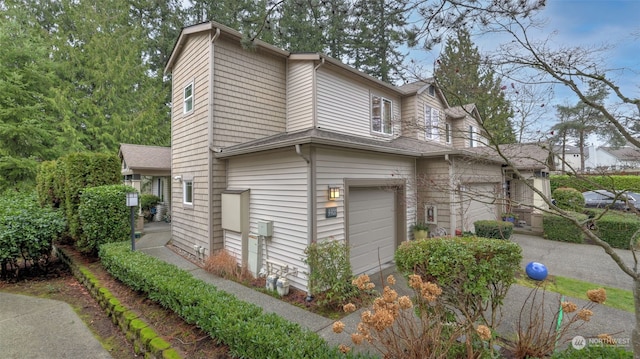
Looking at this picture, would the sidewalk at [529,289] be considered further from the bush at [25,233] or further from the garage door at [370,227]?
the bush at [25,233]

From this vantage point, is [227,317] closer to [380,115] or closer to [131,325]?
[131,325]

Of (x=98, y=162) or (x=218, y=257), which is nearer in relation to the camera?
(x=218, y=257)

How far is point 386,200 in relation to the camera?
24.0 feet

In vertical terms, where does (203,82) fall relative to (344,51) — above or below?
below

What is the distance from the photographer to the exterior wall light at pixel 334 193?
544 centimetres

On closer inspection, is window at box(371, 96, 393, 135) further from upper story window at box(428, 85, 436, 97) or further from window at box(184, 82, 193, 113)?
window at box(184, 82, 193, 113)

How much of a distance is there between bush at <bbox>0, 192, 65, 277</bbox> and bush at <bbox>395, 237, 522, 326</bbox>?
8.64 m

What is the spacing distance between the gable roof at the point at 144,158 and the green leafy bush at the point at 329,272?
11.6 m

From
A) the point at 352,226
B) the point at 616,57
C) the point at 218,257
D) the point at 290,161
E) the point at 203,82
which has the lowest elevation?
the point at 218,257

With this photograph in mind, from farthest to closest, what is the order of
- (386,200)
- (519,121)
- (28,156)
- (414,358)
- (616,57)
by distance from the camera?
(28,156) < (386,200) < (519,121) < (616,57) < (414,358)

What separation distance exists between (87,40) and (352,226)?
776 inches

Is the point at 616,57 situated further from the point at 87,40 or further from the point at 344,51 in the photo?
the point at 87,40

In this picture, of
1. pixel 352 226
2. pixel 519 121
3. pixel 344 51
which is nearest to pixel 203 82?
pixel 352 226

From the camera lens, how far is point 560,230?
9500mm
